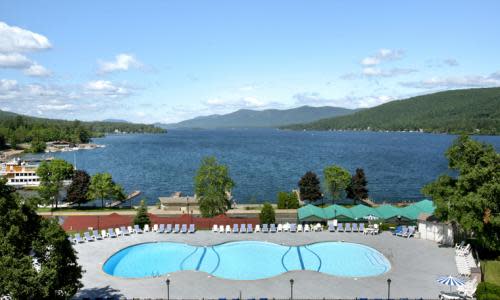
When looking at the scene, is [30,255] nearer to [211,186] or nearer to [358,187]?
[211,186]

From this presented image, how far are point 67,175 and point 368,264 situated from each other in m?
47.7

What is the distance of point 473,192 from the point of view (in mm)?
25953

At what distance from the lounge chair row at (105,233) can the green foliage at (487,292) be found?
23786mm

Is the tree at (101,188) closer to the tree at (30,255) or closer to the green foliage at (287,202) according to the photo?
the green foliage at (287,202)

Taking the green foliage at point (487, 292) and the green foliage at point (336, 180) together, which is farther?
the green foliage at point (336, 180)

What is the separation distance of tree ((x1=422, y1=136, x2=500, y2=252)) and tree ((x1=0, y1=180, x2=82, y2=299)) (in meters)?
22.0

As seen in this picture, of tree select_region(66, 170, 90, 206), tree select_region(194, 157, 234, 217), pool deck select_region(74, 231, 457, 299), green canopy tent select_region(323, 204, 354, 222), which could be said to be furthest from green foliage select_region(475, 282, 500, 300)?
tree select_region(66, 170, 90, 206)

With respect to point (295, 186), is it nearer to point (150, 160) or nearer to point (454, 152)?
point (454, 152)

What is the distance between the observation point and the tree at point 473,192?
24.9m

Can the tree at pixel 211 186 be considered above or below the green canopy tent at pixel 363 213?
above

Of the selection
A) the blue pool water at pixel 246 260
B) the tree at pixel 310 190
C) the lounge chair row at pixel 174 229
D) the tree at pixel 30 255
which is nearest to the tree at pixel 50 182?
the lounge chair row at pixel 174 229

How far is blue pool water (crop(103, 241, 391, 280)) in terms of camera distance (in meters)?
25.9

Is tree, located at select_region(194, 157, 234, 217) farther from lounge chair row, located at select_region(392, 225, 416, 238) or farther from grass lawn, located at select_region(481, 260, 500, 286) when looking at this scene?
grass lawn, located at select_region(481, 260, 500, 286)

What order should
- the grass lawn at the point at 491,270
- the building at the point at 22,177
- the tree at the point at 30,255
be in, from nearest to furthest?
1. the tree at the point at 30,255
2. the grass lawn at the point at 491,270
3. the building at the point at 22,177
